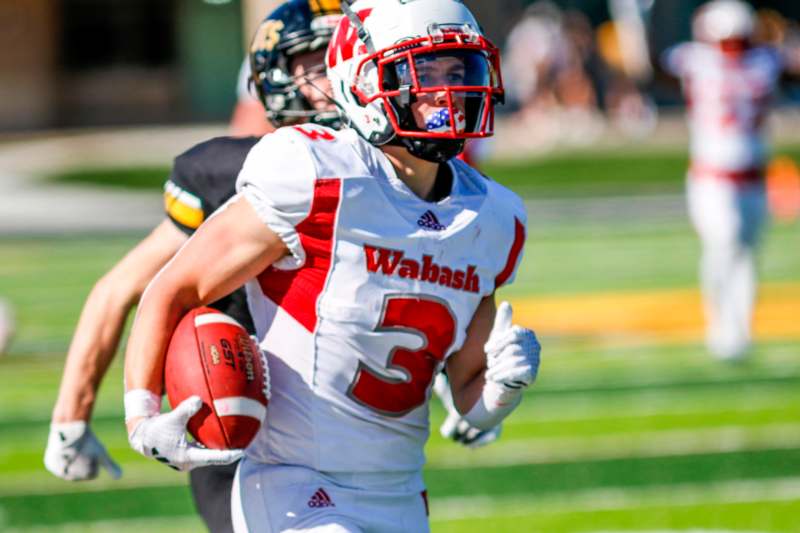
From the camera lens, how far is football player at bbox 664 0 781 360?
9.23m

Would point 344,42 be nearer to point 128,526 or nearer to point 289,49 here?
point 289,49

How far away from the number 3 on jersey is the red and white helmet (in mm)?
320

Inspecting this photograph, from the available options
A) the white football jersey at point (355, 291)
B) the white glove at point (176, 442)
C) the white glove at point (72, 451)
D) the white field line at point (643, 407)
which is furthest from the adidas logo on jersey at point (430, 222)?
the white field line at point (643, 407)

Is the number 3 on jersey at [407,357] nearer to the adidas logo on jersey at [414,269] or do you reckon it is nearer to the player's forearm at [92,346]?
the adidas logo on jersey at [414,269]

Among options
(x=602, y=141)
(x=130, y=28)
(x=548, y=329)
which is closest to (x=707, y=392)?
(x=548, y=329)

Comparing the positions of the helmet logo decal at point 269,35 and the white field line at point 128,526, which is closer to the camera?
the helmet logo decal at point 269,35

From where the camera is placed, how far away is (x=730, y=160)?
9.34 meters

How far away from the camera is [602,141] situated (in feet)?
81.6

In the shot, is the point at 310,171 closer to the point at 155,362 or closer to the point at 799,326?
the point at 155,362

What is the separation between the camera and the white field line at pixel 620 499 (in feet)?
19.8

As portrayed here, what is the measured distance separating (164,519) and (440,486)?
117 cm

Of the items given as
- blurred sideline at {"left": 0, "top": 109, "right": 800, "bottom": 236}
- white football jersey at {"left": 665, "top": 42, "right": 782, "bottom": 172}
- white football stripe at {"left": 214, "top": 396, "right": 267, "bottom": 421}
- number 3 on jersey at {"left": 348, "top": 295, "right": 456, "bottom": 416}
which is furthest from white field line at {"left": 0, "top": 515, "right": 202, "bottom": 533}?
blurred sideline at {"left": 0, "top": 109, "right": 800, "bottom": 236}

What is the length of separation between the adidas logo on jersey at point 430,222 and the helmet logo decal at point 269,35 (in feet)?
2.60

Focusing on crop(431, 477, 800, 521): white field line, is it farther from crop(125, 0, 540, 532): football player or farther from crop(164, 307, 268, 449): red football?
crop(164, 307, 268, 449): red football
